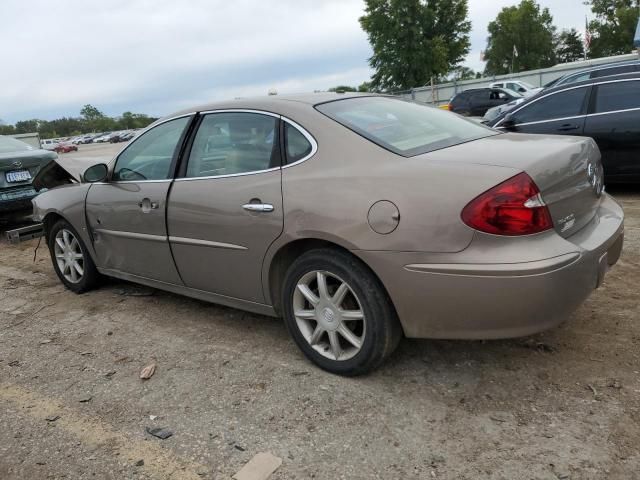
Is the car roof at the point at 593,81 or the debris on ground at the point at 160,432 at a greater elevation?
the car roof at the point at 593,81

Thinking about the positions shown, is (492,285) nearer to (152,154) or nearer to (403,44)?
(152,154)

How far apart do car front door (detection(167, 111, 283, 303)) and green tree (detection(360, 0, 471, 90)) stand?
140 ft

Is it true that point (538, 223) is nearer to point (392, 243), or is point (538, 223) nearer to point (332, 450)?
point (392, 243)

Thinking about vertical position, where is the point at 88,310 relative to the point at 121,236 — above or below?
below

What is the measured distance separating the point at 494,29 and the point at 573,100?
72.0 meters

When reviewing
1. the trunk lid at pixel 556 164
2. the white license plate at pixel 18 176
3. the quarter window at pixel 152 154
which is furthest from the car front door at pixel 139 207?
the white license plate at pixel 18 176

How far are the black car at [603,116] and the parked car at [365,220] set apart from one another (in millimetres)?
3698

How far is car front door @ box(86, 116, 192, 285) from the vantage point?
147 inches

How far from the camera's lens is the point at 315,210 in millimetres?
2811

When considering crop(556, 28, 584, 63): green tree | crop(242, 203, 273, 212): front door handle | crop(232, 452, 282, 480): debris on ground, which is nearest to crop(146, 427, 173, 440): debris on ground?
crop(232, 452, 282, 480): debris on ground

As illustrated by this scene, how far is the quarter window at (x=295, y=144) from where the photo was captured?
303 centimetres

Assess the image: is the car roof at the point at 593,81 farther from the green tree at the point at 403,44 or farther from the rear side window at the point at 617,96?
the green tree at the point at 403,44

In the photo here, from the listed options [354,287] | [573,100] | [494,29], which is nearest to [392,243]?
[354,287]

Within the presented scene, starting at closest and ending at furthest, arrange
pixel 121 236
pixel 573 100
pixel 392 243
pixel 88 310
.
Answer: pixel 392 243 → pixel 121 236 → pixel 88 310 → pixel 573 100
